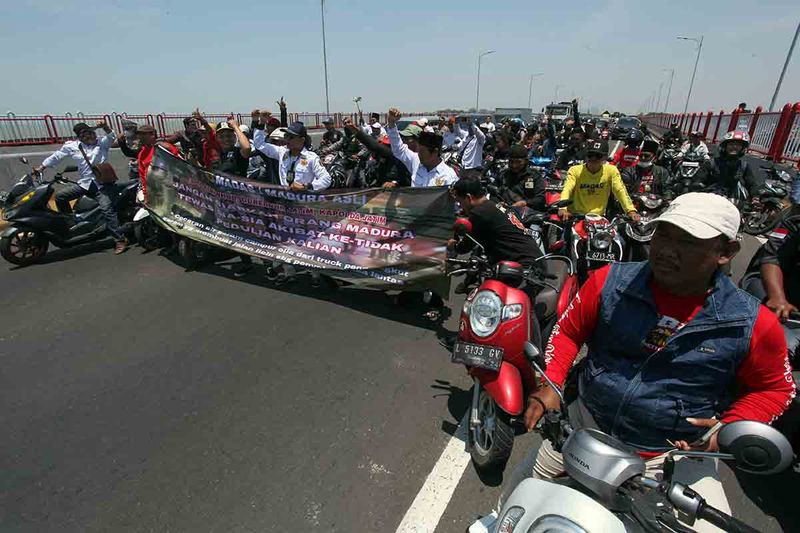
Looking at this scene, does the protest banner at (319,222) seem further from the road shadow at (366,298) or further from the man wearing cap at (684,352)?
the man wearing cap at (684,352)

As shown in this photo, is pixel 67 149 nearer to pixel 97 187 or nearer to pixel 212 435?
pixel 97 187

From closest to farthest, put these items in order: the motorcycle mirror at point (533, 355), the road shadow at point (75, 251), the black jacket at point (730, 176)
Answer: the motorcycle mirror at point (533, 355), the road shadow at point (75, 251), the black jacket at point (730, 176)

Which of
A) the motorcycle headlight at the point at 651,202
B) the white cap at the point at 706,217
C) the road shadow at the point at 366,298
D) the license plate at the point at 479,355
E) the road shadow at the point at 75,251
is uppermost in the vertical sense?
the white cap at the point at 706,217

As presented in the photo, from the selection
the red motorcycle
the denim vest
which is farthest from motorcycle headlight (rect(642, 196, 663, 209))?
the denim vest

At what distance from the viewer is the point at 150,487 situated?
2609 mm

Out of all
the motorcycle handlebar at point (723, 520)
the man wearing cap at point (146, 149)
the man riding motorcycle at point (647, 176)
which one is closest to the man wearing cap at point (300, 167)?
the man wearing cap at point (146, 149)

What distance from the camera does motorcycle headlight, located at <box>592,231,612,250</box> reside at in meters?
4.29

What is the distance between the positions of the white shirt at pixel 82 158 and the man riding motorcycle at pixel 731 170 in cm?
1118

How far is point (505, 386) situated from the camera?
7.87ft

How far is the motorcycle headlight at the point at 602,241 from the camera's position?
14.1 ft

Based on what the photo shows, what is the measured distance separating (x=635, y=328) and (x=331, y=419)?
2313 mm

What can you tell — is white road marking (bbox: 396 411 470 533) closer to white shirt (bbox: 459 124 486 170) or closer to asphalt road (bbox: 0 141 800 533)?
asphalt road (bbox: 0 141 800 533)

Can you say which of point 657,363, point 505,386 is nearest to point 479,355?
point 505,386

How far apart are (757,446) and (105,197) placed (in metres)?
8.57
